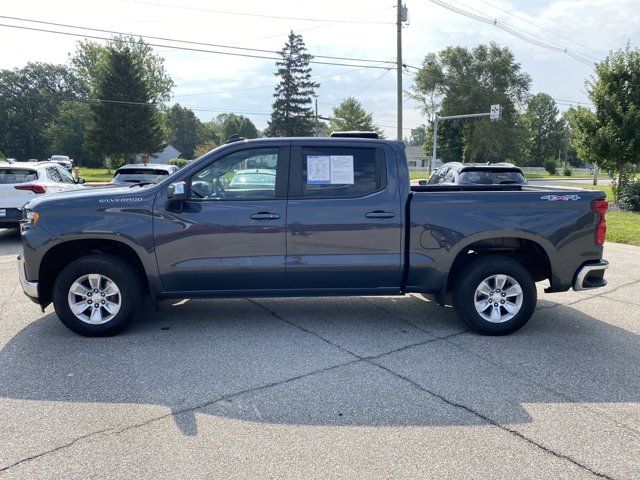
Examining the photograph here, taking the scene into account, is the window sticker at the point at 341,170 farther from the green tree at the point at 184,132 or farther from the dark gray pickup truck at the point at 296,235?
the green tree at the point at 184,132

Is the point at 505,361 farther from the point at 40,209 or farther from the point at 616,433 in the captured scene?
the point at 40,209

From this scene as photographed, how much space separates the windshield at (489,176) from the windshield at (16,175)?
9.12m

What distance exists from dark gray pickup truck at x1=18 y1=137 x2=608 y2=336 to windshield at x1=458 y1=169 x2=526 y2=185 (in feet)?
19.0

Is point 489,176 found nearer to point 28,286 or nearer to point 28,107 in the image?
point 28,286

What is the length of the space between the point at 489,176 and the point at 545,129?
8855 centimetres

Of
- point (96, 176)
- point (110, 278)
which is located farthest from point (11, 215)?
point (96, 176)

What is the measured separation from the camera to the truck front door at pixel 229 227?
15.7 ft

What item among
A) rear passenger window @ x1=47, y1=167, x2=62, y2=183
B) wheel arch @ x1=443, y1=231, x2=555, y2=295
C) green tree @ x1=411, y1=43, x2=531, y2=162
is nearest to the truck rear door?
wheel arch @ x1=443, y1=231, x2=555, y2=295

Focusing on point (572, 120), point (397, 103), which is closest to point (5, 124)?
point (397, 103)

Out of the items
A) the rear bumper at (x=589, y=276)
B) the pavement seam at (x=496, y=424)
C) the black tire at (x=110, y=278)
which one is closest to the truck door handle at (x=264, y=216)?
the black tire at (x=110, y=278)

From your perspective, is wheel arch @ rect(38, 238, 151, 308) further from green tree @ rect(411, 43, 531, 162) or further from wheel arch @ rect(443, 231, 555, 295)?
green tree @ rect(411, 43, 531, 162)

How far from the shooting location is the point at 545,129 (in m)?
89.1

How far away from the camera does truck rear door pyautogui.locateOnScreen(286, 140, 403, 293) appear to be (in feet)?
15.9

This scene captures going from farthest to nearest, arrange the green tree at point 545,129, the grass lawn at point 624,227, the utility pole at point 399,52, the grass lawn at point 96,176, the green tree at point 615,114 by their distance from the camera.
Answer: the green tree at point 545,129, the grass lawn at point 96,176, the utility pole at point 399,52, the green tree at point 615,114, the grass lawn at point 624,227
